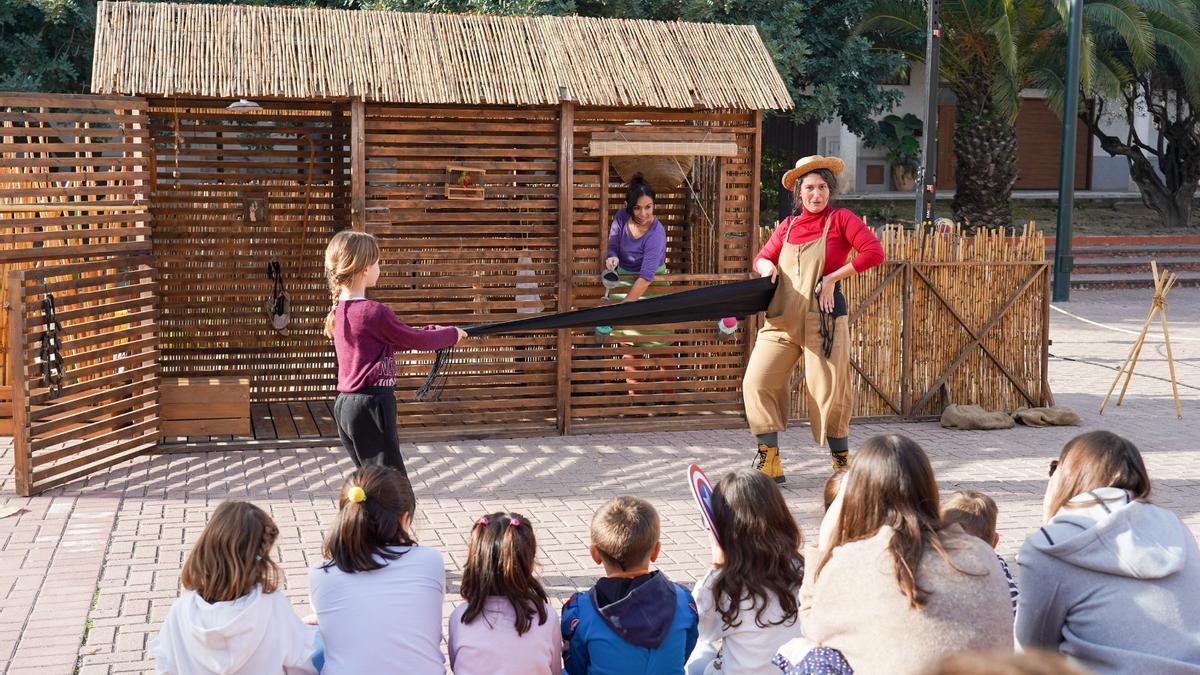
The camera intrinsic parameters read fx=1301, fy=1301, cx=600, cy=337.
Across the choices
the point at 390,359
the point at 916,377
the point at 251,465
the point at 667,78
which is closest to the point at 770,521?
the point at 390,359

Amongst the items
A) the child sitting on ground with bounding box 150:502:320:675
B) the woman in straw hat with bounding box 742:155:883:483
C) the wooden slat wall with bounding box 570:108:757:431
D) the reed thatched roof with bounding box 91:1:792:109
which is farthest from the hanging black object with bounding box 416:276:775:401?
the child sitting on ground with bounding box 150:502:320:675

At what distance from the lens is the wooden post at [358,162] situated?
9062 mm

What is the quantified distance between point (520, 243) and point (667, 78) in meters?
1.64

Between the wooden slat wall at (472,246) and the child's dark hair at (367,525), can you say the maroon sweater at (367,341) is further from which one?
the wooden slat wall at (472,246)

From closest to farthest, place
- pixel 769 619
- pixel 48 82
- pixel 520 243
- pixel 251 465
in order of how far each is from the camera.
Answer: pixel 769 619 → pixel 251 465 → pixel 520 243 → pixel 48 82

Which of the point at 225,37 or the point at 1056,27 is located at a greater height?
the point at 1056,27

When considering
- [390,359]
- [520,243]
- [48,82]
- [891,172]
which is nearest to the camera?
[390,359]

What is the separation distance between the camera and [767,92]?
32.1 feet

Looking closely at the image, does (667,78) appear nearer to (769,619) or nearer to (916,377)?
(916,377)

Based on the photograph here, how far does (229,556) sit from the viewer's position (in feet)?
13.1

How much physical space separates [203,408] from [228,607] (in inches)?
209

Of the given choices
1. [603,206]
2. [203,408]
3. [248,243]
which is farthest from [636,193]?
[203,408]

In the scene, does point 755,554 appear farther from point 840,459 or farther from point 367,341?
point 840,459

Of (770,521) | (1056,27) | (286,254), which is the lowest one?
(770,521)
